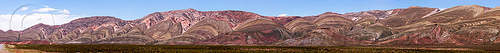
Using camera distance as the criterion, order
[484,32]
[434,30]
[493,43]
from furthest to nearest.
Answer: [434,30] → [484,32] → [493,43]

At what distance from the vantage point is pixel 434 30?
199 meters

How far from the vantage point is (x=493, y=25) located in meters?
189

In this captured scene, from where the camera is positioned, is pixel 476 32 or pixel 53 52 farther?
pixel 476 32

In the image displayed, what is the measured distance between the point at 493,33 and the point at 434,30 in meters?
25.2

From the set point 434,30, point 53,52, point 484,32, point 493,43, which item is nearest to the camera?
point 53,52

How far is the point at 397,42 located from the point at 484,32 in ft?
125

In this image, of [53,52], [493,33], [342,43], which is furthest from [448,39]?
[53,52]

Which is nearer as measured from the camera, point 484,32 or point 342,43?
point 484,32

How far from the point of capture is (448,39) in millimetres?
184250

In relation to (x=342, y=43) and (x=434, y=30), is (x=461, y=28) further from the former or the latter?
(x=342, y=43)

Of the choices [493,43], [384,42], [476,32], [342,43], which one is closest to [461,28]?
[476,32]

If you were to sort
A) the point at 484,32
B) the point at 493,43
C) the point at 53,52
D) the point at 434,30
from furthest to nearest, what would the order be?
1. the point at 434,30
2. the point at 484,32
3. the point at 493,43
4. the point at 53,52

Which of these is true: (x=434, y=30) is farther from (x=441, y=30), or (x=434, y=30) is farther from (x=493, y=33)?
(x=493, y=33)

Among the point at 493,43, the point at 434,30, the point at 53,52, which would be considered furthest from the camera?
the point at 434,30
